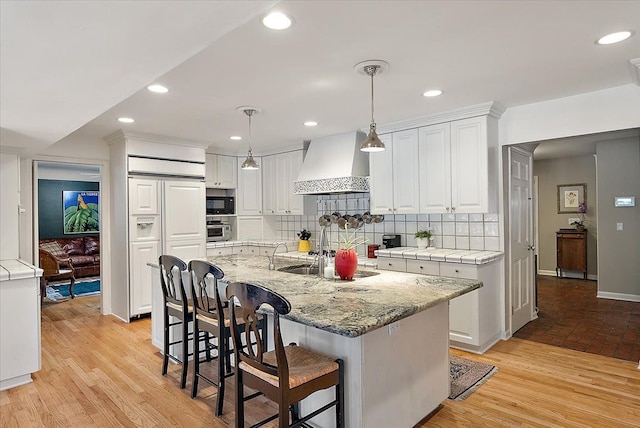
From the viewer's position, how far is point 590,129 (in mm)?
3287

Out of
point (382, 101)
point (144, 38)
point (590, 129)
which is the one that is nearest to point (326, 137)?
point (382, 101)

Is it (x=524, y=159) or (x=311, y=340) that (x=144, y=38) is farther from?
(x=524, y=159)

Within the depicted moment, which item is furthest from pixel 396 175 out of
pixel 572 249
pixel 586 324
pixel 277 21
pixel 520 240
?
pixel 572 249

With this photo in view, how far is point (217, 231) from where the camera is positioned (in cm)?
562

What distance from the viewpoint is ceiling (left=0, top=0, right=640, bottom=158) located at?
129 cm

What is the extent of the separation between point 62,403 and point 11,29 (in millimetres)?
2540

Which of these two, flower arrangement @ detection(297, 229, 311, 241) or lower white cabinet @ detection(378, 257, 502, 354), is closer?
lower white cabinet @ detection(378, 257, 502, 354)

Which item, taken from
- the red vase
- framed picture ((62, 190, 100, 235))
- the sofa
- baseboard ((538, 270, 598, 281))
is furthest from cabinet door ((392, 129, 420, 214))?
framed picture ((62, 190, 100, 235))

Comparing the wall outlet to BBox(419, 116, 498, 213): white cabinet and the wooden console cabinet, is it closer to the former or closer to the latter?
BBox(419, 116, 498, 213): white cabinet

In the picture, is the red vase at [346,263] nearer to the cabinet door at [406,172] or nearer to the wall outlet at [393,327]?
the wall outlet at [393,327]

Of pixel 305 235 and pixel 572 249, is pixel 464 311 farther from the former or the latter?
pixel 572 249

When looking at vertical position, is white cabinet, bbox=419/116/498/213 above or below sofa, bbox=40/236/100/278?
above

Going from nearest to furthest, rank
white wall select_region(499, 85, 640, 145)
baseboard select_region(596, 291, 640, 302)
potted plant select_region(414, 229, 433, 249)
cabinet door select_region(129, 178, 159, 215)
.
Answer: white wall select_region(499, 85, 640, 145) → potted plant select_region(414, 229, 433, 249) → cabinet door select_region(129, 178, 159, 215) → baseboard select_region(596, 291, 640, 302)

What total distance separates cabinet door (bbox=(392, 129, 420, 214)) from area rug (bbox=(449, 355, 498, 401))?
5.25 ft
